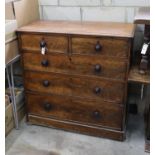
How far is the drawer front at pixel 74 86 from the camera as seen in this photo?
1891 millimetres

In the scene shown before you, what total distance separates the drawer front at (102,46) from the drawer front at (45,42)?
0.30ft

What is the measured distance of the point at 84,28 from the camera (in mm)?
1914

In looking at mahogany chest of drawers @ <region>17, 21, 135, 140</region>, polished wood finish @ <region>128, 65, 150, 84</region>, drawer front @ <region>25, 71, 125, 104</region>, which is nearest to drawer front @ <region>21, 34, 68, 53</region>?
mahogany chest of drawers @ <region>17, 21, 135, 140</region>

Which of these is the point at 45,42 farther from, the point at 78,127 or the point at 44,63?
the point at 78,127

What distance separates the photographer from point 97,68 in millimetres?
1831

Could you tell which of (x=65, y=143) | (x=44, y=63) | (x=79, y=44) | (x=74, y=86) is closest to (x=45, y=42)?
(x=44, y=63)

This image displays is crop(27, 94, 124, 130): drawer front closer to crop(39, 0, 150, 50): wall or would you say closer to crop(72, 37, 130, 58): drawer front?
crop(72, 37, 130, 58): drawer front

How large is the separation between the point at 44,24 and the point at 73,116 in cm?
86

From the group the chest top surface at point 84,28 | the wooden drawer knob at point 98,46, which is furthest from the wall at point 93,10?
the wooden drawer knob at point 98,46

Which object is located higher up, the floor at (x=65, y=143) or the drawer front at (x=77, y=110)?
the drawer front at (x=77, y=110)

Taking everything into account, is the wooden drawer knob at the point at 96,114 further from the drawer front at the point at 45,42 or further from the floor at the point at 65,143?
the drawer front at the point at 45,42

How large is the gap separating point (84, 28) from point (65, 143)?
3.26 feet

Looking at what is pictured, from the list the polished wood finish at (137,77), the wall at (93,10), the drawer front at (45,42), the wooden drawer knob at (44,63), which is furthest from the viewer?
the wall at (93,10)
